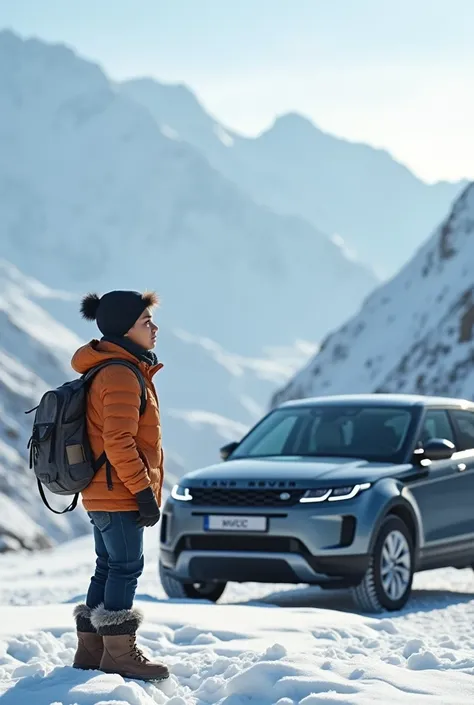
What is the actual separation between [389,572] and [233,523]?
1.17 metres

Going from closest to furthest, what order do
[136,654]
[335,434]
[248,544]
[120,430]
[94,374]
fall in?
[120,430], [94,374], [136,654], [248,544], [335,434]

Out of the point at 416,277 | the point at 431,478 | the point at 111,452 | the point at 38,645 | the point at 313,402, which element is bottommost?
the point at 38,645

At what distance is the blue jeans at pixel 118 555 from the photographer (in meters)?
5.48

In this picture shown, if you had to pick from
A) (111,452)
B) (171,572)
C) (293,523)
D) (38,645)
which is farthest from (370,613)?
(111,452)

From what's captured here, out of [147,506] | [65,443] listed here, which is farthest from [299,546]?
[65,443]

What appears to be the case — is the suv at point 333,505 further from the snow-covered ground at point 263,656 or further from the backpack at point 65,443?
the backpack at point 65,443

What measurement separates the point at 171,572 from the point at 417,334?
2588 centimetres

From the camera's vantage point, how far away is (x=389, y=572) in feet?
29.7

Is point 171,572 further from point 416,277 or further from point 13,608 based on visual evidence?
point 416,277

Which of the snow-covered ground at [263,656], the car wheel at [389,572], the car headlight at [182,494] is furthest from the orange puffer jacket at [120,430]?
the car headlight at [182,494]

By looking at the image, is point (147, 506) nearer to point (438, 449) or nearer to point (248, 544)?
point (248, 544)

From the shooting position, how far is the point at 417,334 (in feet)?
114

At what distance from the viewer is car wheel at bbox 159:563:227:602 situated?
9.47 meters

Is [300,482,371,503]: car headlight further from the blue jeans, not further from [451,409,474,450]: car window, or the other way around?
the blue jeans
